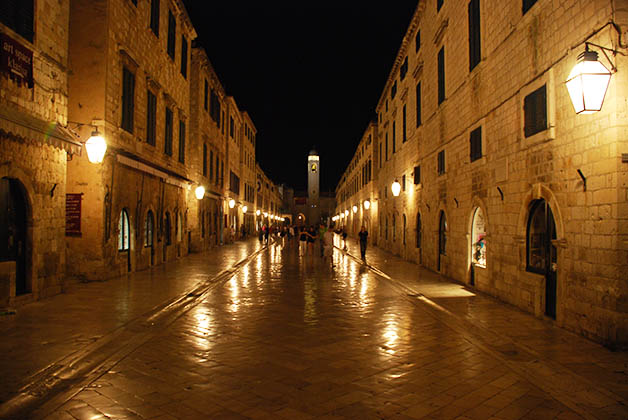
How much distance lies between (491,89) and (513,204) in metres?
3.28

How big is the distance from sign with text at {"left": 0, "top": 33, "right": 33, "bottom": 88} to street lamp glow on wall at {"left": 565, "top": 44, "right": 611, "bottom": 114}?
388 inches

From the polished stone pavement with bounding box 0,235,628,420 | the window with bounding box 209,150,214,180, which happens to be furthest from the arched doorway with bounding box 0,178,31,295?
the window with bounding box 209,150,214,180

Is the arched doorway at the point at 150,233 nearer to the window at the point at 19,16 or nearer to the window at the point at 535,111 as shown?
the window at the point at 19,16

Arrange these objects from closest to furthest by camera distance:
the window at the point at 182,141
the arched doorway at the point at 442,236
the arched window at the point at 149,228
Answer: the arched doorway at the point at 442,236
the arched window at the point at 149,228
the window at the point at 182,141

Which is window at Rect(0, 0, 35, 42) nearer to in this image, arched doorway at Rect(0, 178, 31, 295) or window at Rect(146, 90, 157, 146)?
arched doorway at Rect(0, 178, 31, 295)

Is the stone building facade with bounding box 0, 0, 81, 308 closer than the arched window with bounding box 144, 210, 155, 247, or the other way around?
the stone building facade with bounding box 0, 0, 81, 308

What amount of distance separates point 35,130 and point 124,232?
253 inches

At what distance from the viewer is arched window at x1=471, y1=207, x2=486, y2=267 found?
1228cm

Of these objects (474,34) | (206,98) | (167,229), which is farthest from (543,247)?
(206,98)

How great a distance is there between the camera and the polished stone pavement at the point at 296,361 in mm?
4477

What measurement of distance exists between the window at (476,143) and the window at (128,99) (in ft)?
35.6

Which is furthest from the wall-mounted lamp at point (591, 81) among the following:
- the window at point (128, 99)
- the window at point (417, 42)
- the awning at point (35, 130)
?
the window at point (417, 42)

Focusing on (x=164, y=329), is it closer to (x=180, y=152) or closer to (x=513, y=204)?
(x=513, y=204)

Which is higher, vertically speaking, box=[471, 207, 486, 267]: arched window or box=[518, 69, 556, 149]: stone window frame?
box=[518, 69, 556, 149]: stone window frame
